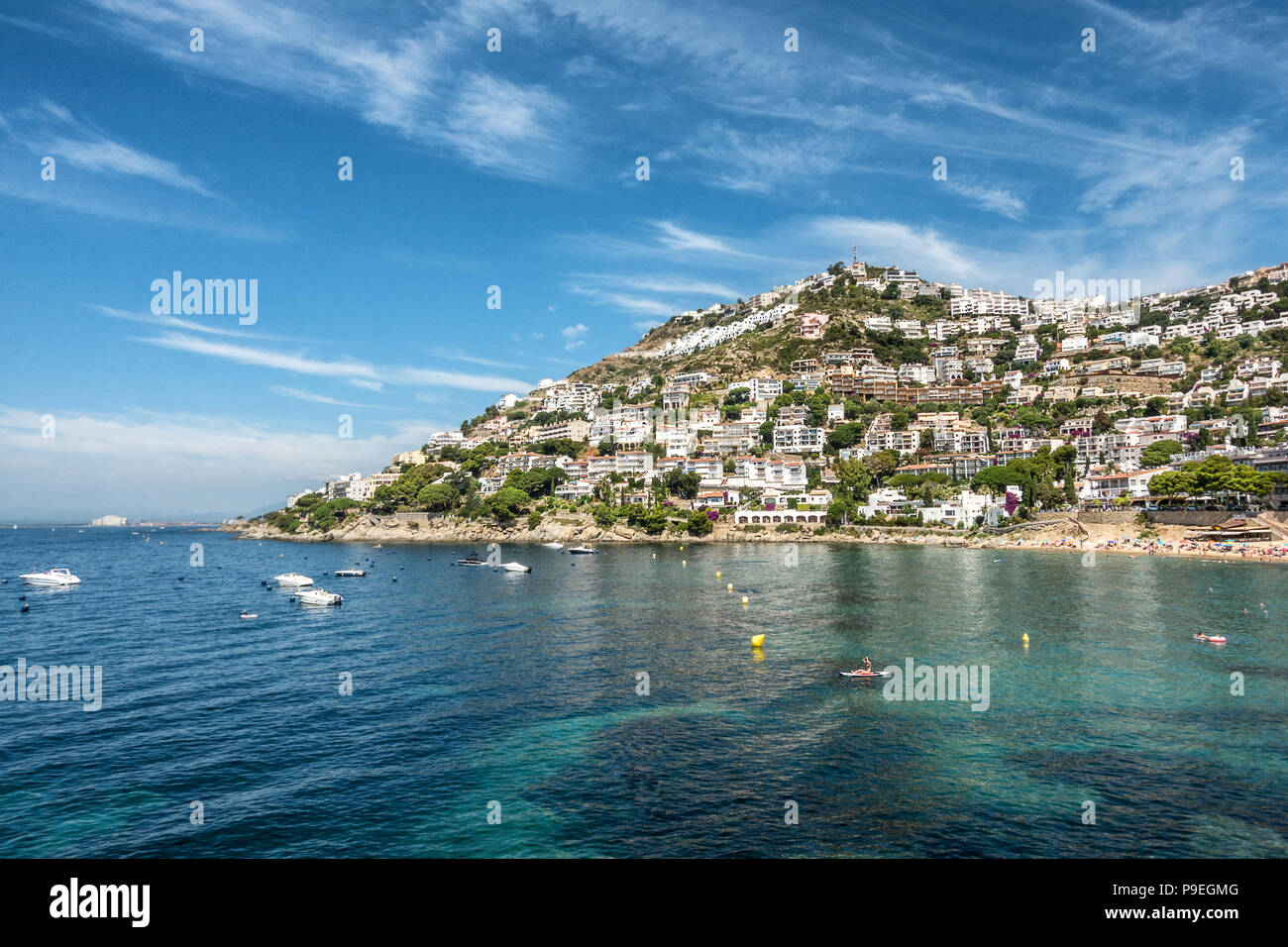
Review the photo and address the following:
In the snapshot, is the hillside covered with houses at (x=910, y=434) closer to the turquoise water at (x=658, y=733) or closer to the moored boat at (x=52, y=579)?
the turquoise water at (x=658, y=733)

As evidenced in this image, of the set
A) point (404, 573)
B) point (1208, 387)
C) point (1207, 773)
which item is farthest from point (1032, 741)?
point (1208, 387)

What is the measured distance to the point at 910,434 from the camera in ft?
431

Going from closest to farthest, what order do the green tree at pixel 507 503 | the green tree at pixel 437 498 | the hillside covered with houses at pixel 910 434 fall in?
the hillside covered with houses at pixel 910 434 → the green tree at pixel 507 503 → the green tree at pixel 437 498

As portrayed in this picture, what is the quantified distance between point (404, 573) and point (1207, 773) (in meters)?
69.4

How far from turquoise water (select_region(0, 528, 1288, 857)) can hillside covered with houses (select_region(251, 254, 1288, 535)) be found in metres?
56.2

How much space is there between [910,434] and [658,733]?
118249mm

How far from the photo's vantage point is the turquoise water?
17.8 meters

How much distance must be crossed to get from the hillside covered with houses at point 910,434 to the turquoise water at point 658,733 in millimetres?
56212

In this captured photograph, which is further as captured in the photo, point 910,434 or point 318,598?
point 910,434

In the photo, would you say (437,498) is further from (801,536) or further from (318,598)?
(318,598)

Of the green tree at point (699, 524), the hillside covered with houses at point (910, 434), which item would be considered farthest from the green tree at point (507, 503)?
the green tree at point (699, 524)

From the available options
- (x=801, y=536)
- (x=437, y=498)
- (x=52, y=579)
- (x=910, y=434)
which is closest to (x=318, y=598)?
(x=52, y=579)

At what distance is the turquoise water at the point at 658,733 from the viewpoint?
58.5 ft

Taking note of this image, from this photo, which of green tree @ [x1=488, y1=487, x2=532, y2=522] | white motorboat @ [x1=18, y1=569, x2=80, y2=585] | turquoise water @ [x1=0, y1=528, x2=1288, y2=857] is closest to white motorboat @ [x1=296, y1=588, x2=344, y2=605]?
turquoise water @ [x1=0, y1=528, x2=1288, y2=857]
